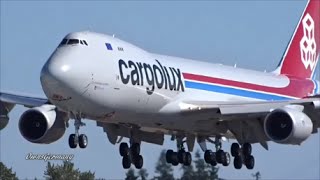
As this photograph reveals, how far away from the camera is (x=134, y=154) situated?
66750 mm

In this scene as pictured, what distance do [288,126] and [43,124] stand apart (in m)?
11.4

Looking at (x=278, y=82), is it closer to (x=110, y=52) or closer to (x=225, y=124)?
(x=225, y=124)

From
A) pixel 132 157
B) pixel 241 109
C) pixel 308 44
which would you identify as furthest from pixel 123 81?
pixel 308 44

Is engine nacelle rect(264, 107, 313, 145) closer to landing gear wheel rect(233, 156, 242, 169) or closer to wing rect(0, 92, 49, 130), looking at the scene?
landing gear wheel rect(233, 156, 242, 169)

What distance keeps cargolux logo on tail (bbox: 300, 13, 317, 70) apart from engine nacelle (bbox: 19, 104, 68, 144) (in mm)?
18462

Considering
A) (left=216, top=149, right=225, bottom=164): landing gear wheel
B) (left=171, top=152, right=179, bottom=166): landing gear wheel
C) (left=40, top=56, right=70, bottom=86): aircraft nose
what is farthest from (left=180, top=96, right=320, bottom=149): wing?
(left=40, top=56, right=70, bottom=86): aircraft nose

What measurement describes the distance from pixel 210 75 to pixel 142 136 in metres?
4.67

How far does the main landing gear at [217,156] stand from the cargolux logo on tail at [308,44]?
37.4 ft

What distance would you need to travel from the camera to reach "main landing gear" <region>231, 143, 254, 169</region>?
66625mm

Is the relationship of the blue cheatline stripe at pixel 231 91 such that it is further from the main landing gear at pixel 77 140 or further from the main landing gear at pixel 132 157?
the main landing gear at pixel 77 140

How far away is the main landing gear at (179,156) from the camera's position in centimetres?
6794

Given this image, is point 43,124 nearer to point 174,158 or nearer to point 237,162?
point 174,158

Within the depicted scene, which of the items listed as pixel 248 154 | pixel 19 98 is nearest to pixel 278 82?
pixel 248 154

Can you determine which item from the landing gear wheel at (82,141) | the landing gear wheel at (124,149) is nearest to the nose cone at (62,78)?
the landing gear wheel at (82,141)
